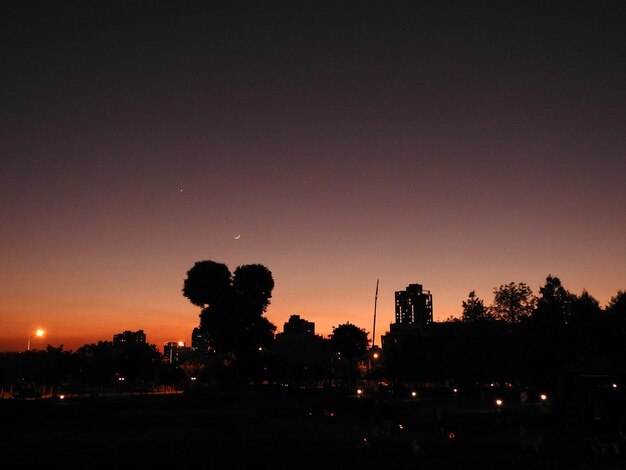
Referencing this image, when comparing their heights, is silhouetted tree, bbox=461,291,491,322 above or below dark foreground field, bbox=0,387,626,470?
above

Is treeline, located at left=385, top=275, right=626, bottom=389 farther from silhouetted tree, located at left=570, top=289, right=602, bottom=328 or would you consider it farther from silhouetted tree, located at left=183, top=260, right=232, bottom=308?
silhouetted tree, located at left=183, top=260, right=232, bottom=308

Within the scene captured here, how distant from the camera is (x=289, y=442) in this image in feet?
88.6

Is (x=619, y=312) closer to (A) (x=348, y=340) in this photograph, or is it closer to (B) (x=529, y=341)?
(B) (x=529, y=341)

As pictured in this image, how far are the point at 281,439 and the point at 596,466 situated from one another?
14255 mm

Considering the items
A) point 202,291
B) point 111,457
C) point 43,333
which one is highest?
point 202,291

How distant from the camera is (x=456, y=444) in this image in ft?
83.3

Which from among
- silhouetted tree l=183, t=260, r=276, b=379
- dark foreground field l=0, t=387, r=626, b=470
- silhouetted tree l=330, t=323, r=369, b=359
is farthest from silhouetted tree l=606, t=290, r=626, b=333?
silhouetted tree l=330, t=323, r=369, b=359

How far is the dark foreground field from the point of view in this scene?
20.9 metres

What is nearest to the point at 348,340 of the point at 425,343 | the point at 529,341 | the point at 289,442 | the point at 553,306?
the point at 425,343

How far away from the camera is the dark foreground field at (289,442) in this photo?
20875mm

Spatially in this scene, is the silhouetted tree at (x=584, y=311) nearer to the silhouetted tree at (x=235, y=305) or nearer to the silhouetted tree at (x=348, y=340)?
the silhouetted tree at (x=235, y=305)

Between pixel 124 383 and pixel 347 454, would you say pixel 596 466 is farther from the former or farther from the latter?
pixel 124 383

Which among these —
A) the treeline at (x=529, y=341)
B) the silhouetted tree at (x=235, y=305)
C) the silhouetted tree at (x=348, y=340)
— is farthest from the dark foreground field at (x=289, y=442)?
the silhouetted tree at (x=348, y=340)

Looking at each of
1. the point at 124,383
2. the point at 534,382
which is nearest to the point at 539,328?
the point at 534,382
